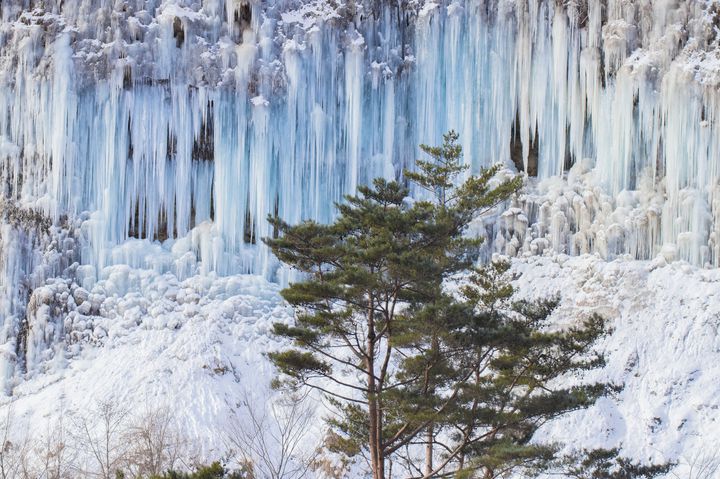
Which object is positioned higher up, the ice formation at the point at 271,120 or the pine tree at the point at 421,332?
the ice formation at the point at 271,120

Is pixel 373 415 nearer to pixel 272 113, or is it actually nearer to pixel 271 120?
pixel 271 120

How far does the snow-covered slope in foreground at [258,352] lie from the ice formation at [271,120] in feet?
2.05

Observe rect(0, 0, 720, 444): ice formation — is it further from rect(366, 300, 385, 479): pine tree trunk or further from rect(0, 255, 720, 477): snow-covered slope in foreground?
rect(366, 300, 385, 479): pine tree trunk

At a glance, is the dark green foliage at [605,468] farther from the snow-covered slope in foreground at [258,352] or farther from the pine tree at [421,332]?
the snow-covered slope in foreground at [258,352]

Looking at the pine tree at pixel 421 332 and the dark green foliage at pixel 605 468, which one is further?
the dark green foliage at pixel 605 468

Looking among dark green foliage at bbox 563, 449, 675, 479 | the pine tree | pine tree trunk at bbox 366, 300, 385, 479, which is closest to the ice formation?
dark green foliage at bbox 563, 449, 675, 479

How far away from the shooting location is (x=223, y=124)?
35.4 m

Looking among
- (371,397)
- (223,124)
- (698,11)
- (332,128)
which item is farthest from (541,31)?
(371,397)

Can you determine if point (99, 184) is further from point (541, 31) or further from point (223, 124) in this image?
point (541, 31)

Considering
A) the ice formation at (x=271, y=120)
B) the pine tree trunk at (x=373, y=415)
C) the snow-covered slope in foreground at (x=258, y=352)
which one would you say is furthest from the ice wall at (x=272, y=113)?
the pine tree trunk at (x=373, y=415)

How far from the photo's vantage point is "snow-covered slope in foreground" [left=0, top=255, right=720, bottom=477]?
26.4m

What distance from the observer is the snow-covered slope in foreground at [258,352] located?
26.4 m

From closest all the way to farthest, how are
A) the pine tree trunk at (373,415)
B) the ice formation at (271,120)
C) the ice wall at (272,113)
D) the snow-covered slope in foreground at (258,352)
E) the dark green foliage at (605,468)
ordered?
1. the pine tree trunk at (373,415)
2. the dark green foliage at (605,468)
3. the snow-covered slope in foreground at (258,352)
4. the ice formation at (271,120)
5. the ice wall at (272,113)

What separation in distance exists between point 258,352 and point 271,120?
27.8 feet
